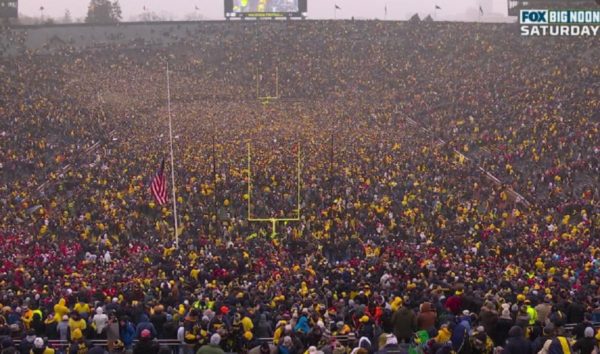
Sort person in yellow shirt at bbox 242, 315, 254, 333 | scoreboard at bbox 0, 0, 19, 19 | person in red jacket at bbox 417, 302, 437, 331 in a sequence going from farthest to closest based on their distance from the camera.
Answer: scoreboard at bbox 0, 0, 19, 19 < person in yellow shirt at bbox 242, 315, 254, 333 < person in red jacket at bbox 417, 302, 437, 331

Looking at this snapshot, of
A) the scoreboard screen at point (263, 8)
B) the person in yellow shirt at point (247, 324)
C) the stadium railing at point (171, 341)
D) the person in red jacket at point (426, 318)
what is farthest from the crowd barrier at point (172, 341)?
the scoreboard screen at point (263, 8)

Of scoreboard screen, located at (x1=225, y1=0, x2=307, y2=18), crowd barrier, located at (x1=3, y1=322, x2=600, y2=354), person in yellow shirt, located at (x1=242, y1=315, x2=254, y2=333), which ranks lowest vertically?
crowd barrier, located at (x1=3, y1=322, x2=600, y2=354)

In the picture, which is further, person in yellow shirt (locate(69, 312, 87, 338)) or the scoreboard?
the scoreboard

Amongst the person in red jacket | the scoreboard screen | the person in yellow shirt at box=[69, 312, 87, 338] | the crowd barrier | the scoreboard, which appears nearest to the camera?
the crowd barrier

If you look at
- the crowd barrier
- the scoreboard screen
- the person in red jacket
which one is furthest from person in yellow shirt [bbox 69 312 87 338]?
the scoreboard screen

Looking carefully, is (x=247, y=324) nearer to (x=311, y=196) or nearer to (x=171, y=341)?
(x=171, y=341)

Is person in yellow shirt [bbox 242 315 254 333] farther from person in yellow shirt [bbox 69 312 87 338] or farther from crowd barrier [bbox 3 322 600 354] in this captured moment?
person in yellow shirt [bbox 69 312 87 338]

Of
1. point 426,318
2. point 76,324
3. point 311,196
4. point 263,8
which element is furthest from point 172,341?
point 263,8
